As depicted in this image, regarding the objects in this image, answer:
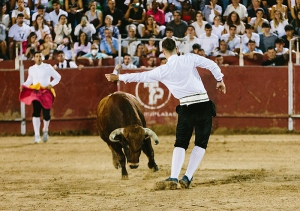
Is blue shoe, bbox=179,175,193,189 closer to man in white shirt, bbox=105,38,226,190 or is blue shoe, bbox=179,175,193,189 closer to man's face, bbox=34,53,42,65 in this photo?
man in white shirt, bbox=105,38,226,190

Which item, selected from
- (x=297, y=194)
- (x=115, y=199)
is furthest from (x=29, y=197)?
(x=297, y=194)

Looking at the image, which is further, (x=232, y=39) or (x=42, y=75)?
(x=232, y=39)

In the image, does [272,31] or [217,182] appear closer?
[217,182]

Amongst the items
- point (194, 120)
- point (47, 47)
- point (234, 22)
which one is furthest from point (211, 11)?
point (194, 120)

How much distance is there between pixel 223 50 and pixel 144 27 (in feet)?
6.69

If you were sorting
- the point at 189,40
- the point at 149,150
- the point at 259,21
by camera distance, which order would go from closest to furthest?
the point at 149,150
the point at 189,40
the point at 259,21

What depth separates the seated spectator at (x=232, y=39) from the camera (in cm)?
1784

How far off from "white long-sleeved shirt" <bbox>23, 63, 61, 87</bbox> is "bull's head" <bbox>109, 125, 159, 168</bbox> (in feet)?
17.9

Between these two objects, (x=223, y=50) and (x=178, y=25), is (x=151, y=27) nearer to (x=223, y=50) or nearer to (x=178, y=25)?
(x=178, y=25)

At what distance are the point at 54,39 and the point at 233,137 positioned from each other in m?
4.91

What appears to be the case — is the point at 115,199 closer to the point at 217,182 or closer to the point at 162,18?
the point at 217,182

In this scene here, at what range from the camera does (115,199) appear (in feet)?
29.6

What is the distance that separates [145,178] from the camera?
36.2 ft

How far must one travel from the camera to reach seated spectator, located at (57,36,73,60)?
60.4ft
